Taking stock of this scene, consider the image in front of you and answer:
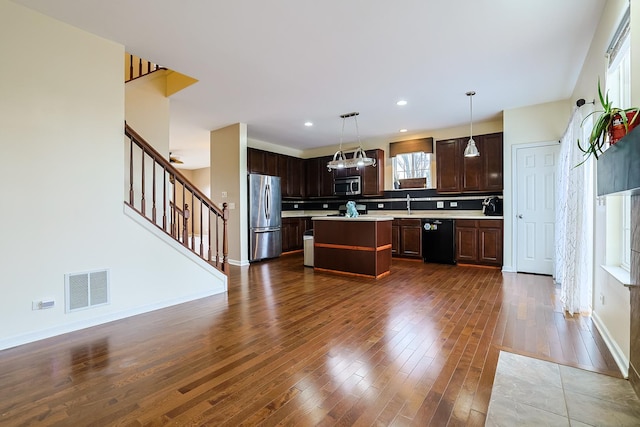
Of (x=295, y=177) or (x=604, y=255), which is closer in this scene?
(x=604, y=255)

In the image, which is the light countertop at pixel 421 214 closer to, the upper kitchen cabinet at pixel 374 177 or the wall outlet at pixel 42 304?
the upper kitchen cabinet at pixel 374 177

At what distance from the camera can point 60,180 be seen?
107 inches

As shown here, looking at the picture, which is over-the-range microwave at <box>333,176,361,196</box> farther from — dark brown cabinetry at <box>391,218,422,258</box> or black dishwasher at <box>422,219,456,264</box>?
black dishwasher at <box>422,219,456,264</box>

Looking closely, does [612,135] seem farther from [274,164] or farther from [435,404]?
[274,164]

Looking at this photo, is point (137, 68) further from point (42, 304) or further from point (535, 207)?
point (535, 207)

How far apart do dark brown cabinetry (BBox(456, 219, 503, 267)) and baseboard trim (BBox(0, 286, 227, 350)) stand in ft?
15.0

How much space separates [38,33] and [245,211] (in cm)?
379

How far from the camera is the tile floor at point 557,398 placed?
1.56 metres

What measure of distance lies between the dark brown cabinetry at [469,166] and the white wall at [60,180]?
5316 mm

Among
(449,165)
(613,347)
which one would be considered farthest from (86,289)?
(449,165)

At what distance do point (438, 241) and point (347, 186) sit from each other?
8.27ft

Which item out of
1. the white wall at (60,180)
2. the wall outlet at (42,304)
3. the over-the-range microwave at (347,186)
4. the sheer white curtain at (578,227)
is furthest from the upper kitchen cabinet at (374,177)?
the wall outlet at (42,304)

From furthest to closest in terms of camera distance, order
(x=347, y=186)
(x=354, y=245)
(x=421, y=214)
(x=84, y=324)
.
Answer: (x=347, y=186)
(x=421, y=214)
(x=354, y=245)
(x=84, y=324)

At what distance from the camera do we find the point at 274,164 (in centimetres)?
707
